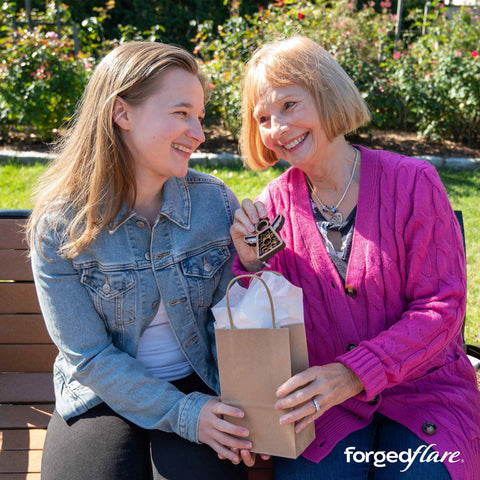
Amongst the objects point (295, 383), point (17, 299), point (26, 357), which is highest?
point (295, 383)

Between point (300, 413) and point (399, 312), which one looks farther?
point (399, 312)

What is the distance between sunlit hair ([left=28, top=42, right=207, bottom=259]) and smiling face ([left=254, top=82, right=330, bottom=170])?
294mm

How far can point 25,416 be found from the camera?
8.54ft

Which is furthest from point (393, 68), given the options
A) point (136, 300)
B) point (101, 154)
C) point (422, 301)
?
point (136, 300)

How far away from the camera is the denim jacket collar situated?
7.06 feet

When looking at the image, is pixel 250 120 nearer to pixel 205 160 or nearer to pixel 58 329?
pixel 58 329

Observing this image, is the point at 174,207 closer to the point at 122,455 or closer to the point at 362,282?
the point at 362,282

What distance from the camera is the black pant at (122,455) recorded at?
6.32 ft

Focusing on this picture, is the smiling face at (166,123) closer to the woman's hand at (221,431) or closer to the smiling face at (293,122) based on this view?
the smiling face at (293,122)

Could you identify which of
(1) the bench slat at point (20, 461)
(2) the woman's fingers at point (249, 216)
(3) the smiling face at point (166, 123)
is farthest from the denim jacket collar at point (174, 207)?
(1) the bench slat at point (20, 461)

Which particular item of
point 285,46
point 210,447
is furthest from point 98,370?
point 285,46

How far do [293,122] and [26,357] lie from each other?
5.68 ft

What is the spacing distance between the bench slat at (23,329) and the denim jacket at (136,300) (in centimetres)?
59

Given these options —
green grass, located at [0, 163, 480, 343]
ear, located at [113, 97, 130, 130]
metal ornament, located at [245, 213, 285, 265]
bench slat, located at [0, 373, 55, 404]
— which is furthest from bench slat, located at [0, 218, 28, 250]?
green grass, located at [0, 163, 480, 343]
